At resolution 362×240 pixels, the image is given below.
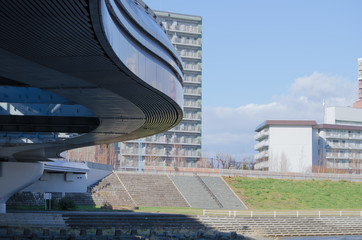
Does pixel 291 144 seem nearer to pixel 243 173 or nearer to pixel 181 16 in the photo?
pixel 181 16

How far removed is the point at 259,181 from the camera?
240 feet

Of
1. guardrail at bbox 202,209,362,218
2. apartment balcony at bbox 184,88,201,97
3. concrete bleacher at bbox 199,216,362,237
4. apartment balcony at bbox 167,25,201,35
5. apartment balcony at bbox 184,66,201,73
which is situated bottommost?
concrete bleacher at bbox 199,216,362,237

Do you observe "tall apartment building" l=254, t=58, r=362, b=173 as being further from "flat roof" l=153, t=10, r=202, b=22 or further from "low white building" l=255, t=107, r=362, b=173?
"flat roof" l=153, t=10, r=202, b=22

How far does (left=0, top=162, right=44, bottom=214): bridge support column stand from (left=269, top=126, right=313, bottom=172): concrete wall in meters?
66.4

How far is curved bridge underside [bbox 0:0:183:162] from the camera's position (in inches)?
476

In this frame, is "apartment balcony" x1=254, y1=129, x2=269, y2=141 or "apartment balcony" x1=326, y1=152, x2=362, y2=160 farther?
"apartment balcony" x1=254, y1=129, x2=269, y2=141

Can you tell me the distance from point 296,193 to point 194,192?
40.6ft

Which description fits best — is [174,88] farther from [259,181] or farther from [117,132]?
[259,181]

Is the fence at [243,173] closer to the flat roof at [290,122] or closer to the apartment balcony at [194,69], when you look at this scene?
the flat roof at [290,122]

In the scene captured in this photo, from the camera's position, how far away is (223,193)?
217 ft

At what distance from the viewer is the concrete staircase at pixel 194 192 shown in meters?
61.9

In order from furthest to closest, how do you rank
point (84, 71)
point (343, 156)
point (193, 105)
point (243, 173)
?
point (343, 156)
point (193, 105)
point (243, 173)
point (84, 71)

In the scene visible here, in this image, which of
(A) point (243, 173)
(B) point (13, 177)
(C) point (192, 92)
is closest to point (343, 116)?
(C) point (192, 92)

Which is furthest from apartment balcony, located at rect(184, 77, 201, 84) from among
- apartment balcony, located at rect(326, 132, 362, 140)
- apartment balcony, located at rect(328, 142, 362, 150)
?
apartment balcony, located at rect(328, 142, 362, 150)
